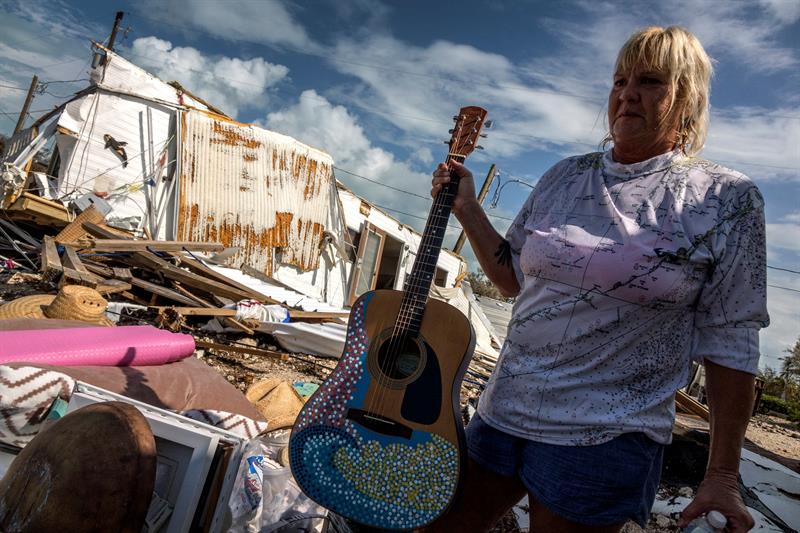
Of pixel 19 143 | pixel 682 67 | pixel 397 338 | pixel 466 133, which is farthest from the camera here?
pixel 19 143

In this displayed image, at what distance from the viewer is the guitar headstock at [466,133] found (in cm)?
227

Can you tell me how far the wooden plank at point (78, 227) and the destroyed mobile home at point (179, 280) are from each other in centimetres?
3

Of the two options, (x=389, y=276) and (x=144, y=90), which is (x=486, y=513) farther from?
(x=389, y=276)

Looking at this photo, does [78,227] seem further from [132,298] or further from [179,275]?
[132,298]

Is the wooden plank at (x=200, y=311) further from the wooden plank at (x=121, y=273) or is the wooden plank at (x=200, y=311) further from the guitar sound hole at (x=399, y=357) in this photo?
the guitar sound hole at (x=399, y=357)

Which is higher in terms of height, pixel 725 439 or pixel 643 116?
pixel 643 116

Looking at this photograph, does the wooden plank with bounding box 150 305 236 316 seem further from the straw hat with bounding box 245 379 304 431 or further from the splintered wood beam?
the straw hat with bounding box 245 379 304 431

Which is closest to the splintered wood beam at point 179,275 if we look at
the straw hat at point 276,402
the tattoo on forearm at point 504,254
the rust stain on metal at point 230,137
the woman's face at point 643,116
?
the rust stain on metal at point 230,137

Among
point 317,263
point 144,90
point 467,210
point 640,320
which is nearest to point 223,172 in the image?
point 144,90

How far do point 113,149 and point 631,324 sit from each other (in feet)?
33.3

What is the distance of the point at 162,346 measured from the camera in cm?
323

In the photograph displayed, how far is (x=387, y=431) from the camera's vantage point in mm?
1591

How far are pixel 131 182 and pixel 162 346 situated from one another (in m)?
7.45

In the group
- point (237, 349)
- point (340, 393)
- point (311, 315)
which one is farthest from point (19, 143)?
point (340, 393)
